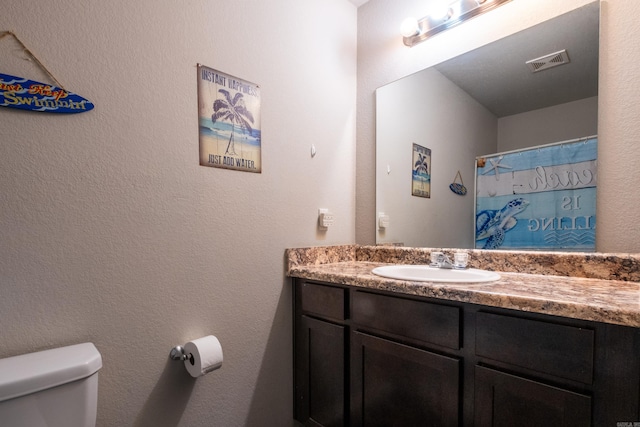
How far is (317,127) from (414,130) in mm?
537

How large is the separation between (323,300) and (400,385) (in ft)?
1.44

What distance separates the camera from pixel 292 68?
150cm

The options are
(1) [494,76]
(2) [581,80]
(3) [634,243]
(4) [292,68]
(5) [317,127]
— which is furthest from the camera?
(5) [317,127]

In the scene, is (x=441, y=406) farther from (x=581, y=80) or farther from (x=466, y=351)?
(x=581, y=80)

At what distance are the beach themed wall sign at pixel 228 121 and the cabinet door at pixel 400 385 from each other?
2.91 feet

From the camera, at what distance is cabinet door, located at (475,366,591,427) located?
731 millimetres

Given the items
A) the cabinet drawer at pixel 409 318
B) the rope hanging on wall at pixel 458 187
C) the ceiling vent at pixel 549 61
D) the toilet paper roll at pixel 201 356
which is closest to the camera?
the cabinet drawer at pixel 409 318

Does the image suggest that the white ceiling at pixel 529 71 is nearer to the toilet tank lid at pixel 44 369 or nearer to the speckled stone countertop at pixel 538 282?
the speckled stone countertop at pixel 538 282

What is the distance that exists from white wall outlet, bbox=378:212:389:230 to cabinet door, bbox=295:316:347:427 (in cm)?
67

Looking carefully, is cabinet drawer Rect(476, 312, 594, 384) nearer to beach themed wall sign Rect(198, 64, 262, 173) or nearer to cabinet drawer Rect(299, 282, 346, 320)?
cabinet drawer Rect(299, 282, 346, 320)

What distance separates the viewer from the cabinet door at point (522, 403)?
73cm

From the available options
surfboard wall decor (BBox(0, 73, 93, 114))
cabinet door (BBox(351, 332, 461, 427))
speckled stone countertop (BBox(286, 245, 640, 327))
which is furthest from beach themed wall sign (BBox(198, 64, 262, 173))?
cabinet door (BBox(351, 332, 461, 427))

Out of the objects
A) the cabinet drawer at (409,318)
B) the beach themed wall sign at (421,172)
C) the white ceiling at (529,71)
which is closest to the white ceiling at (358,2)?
the white ceiling at (529,71)

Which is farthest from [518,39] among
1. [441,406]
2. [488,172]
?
[441,406]
